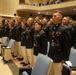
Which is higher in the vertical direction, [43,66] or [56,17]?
[56,17]

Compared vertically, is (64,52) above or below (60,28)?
below

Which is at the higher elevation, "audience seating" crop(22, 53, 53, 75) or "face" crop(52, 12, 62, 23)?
"face" crop(52, 12, 62, 23)

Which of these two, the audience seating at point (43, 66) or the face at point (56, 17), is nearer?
the audience seating at point (43, 66)

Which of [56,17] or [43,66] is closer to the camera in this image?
[43,66]

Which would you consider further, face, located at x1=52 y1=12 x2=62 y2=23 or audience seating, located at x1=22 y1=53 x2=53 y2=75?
face, located at x1=52 y1=12 x2=62 y2=23

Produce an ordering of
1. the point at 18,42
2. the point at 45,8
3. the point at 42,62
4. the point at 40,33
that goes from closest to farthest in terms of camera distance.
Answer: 1. the point at 42,62
2. the point at 40,33
3. the point at 18,42
4. the point at 45,8

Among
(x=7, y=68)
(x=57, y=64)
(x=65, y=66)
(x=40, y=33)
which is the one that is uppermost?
(x=40, y=33)

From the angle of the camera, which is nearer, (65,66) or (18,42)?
(65,66)

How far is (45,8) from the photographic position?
14.1 m

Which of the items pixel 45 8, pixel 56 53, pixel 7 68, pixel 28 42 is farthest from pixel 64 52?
pixel 45 8

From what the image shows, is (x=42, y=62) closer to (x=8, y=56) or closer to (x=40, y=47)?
Answer: (x=40, y=47)

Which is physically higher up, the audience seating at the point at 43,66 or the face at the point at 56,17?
the face at the point at 56,17

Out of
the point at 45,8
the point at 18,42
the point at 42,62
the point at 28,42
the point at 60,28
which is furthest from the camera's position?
the point at 45,8

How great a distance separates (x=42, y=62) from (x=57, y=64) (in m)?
1.34
